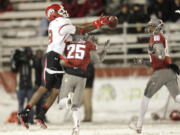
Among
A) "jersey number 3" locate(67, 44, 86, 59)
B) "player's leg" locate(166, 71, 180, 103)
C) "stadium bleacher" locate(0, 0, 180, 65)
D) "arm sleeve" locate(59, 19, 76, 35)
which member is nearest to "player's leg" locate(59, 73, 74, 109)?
"jersey number 3" locate(67, 44, 86, 59)

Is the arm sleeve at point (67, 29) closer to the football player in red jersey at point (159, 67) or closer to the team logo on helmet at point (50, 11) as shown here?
the team logo on helmet at point (50, 11)

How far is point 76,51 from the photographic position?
6855mm

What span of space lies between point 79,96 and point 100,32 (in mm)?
5575

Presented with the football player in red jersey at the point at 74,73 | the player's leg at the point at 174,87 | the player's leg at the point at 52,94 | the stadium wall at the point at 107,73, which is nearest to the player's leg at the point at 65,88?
the football player in red jersey at the point at 74,73

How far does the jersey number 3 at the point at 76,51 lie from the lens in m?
6.85

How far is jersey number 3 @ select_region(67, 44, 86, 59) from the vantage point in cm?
685

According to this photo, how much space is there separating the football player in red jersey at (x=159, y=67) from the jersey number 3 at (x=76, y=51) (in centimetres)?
83

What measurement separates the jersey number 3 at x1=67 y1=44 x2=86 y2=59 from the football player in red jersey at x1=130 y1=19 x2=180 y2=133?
83 centimetres

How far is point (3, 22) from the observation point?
13.4 meters

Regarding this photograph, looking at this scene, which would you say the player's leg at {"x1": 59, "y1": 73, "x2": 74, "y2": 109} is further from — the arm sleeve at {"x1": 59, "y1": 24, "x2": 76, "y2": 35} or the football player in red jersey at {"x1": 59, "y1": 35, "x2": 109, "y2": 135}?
the arm sleeve at {"x1": 59, "y1": 24, "x2": 76, "y2": 35}

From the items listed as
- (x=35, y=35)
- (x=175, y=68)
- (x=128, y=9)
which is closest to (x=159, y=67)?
(x=175, y=68)

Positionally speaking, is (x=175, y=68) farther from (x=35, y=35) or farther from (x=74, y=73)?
(x=35, y=35)

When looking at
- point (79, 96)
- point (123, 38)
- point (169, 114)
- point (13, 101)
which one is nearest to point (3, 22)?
point (13, 101)

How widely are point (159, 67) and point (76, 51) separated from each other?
1.25m
